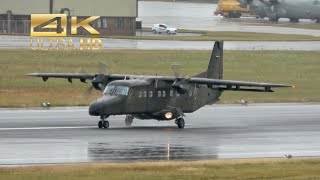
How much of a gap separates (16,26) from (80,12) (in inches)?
312

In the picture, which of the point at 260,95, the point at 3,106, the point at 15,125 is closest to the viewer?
the point at 15,125

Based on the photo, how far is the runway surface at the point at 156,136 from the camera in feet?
125

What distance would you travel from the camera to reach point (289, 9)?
15238 cm

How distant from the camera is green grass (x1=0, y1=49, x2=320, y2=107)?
60.2m

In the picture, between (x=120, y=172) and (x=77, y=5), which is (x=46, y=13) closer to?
(x=77, y=5)

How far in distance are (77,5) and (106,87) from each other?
223ft

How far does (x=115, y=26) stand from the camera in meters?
115

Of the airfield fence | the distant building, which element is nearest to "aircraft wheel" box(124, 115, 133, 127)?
the distant building

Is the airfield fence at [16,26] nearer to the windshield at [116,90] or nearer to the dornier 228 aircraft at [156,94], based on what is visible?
the dornier 228 aircraft at [156,94]

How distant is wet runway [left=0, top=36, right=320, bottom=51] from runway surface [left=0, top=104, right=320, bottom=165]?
1445 inches

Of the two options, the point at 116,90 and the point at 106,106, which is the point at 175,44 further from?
the point at 106,106

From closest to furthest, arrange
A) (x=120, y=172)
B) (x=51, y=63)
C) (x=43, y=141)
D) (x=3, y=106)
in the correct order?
(x=120, y=172)
(x=43, y=141)
(x=3, y=106)
(x=51, y=63)

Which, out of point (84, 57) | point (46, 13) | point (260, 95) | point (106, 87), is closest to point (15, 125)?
point (106, 87)

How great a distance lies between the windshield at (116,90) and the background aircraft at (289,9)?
106 m
